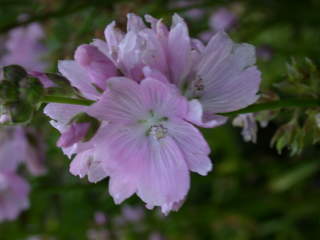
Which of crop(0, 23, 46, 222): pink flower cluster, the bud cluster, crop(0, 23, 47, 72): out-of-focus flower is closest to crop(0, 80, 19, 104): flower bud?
the bud cluster

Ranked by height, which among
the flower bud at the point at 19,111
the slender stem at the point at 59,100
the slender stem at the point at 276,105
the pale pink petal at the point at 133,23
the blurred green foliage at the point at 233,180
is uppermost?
the pale pink petal at the point at 133,23

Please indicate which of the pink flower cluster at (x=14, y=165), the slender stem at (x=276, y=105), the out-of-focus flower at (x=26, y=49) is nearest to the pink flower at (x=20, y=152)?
the pink flower cluster at (x=14, y=165)

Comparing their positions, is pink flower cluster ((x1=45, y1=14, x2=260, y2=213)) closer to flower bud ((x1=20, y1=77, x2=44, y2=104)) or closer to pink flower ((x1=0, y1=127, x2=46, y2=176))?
flower bud ((x1=20, y1=77, x2=44, y2=104))

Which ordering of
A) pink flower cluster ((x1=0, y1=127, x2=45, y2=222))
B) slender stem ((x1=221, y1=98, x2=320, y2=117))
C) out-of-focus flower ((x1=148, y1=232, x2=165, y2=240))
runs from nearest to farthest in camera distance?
slender stem ((x1=221, y1=98, x2=320, y2=117)) < pink flower cluster ((x1=0, y1=127, x2=45, y2=222)) < out-of-focus flower ((x1=148, y1=232, x2=165, y2=240))

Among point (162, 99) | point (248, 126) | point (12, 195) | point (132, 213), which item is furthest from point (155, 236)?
point (162, 99)

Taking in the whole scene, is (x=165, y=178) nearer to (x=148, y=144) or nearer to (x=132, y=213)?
(x=148, y=144)

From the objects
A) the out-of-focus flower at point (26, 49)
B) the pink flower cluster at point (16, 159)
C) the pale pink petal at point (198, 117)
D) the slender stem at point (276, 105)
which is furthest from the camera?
the out-of-focus flower at point (26, 49)

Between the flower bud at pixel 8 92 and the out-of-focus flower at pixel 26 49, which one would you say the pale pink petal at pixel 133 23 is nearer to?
the flower bud at pixel 8 92
